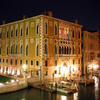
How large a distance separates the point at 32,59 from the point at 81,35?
1887 cm

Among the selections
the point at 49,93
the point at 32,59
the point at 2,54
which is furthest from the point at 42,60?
the point at 2,54

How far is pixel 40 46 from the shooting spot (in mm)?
30891

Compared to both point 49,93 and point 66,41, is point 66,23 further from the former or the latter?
point 49,93

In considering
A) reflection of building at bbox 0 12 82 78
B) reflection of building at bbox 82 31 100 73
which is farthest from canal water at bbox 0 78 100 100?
reflection of building at bbox 82 31 100 73

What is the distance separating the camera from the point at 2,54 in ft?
134

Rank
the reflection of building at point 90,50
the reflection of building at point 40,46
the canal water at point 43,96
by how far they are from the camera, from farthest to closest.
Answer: the reflection of building at point 90,50 → the reflection of building at point 40,46 → the canal water at point 43,96

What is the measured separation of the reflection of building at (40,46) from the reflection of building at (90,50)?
485cm

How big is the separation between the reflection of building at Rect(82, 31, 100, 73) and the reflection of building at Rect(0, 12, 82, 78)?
485cm

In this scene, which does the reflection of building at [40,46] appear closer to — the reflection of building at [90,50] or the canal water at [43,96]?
the reflection of building at [90,50]

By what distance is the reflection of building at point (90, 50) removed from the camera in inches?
1751

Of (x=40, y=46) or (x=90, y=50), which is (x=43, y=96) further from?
(x=90, y=50)

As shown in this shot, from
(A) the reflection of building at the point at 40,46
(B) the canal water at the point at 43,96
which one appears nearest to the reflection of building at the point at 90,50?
(A) the reflection of building at the point at 40,46

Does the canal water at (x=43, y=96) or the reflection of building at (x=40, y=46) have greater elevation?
the reflection of building at (x=40, y=46)

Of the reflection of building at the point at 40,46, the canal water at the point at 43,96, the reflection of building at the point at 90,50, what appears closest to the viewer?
the canal water at the point at 43,96
